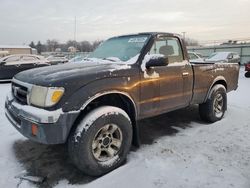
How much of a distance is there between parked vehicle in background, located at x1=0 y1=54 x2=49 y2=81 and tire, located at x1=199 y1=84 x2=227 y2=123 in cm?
1055

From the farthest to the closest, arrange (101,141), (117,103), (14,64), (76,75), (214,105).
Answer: (14,64)
(214,105)
(117,103)
(101,141)
(76,75)

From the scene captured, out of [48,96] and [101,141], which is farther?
[101,141]

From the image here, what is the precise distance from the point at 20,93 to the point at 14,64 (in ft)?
34.9

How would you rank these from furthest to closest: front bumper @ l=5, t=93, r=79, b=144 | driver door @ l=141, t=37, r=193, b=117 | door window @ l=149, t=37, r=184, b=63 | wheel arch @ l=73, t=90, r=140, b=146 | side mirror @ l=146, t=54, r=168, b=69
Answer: door window @ l=149, t=37, r=184, b=63, driver door @ l=141, t=37, r=193, b=117, side mirror @ l=146, t=54, r=168, b=69, wheel arch @ l=73, t=90, r=140, b=146, front bumper @ l=5, t=93, r=79, b=144

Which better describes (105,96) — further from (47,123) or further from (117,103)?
(47,123)

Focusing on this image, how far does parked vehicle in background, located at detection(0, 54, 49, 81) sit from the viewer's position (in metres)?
12.9

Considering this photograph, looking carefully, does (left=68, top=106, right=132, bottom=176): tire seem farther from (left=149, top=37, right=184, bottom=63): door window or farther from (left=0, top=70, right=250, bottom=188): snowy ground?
(left=149, top=37, right=184, bottom=63): door window

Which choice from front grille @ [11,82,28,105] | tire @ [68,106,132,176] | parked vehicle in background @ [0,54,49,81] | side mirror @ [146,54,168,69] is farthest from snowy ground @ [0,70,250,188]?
parked vehicle in background @ [0,54,49,81]

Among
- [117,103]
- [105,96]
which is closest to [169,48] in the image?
[117,103]

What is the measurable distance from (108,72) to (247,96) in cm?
656

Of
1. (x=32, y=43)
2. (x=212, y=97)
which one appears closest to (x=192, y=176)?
(x=212, y=97)

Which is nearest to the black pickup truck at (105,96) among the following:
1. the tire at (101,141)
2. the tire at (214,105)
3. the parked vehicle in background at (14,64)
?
the tire at (101,141)

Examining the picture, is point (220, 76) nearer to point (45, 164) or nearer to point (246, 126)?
point (246, 126)

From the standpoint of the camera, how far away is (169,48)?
15.1ft
